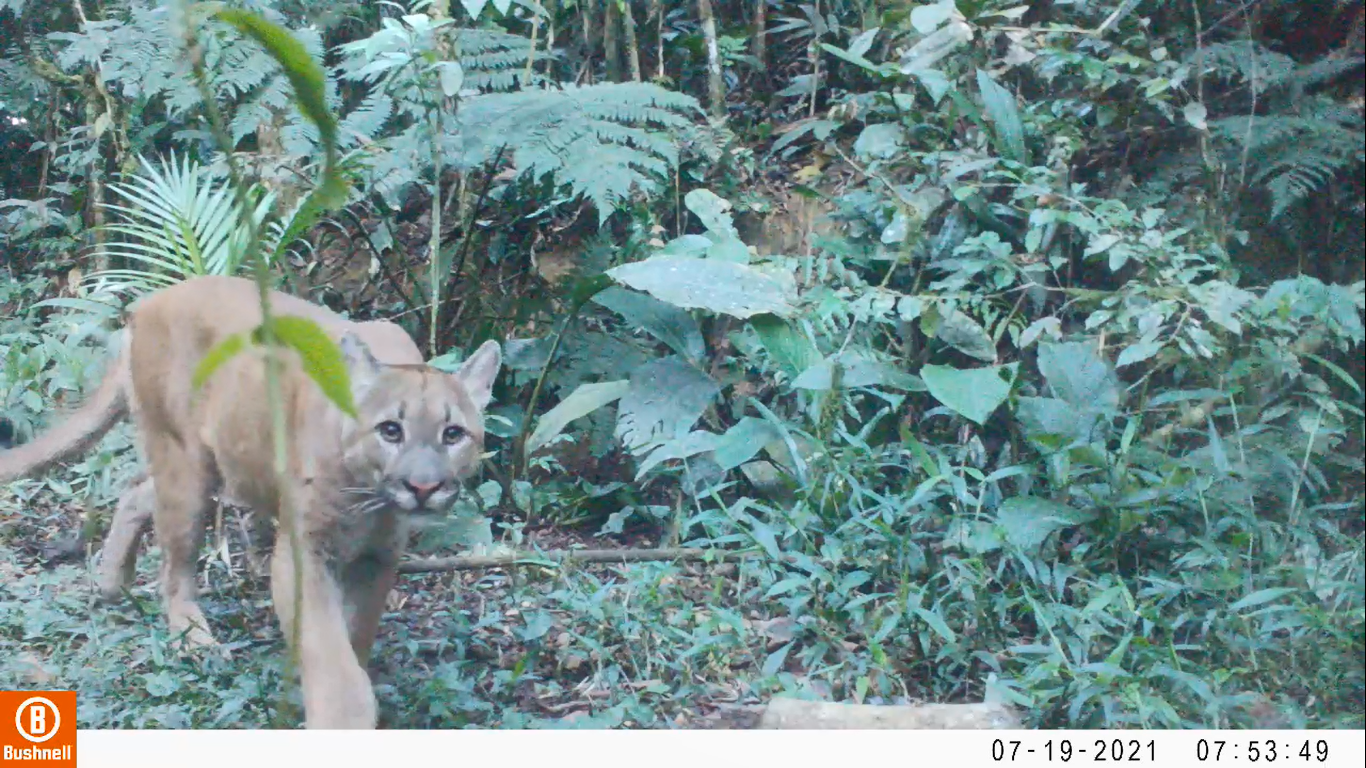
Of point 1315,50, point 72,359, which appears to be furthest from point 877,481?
point 72,359

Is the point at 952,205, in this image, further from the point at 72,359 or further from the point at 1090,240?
the point at 72,359

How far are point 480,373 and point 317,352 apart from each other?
149 cm

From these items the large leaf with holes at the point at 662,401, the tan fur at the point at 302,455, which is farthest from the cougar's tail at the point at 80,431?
the large leaf with holes at the point at 662,401

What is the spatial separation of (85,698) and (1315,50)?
4.84 metres

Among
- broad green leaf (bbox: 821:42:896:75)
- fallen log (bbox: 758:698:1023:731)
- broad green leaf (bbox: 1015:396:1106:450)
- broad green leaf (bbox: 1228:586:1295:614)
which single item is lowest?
fallen log (bbox: 758:698:1023:731)

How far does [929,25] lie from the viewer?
5215mm

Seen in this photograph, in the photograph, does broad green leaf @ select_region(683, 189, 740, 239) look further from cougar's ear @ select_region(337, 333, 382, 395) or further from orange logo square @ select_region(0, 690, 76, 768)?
orange logo square @ select_region(0, 690, 76, 768)

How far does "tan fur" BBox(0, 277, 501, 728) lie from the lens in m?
3.41

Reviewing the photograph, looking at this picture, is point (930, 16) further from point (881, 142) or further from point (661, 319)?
point (661, 319)

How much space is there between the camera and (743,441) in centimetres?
469

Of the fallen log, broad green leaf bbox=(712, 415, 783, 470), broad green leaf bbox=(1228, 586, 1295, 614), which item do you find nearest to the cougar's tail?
broad green leaf bbox=(712, 415, 783, 470)

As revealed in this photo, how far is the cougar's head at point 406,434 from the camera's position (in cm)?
337

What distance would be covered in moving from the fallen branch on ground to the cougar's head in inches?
37.2
